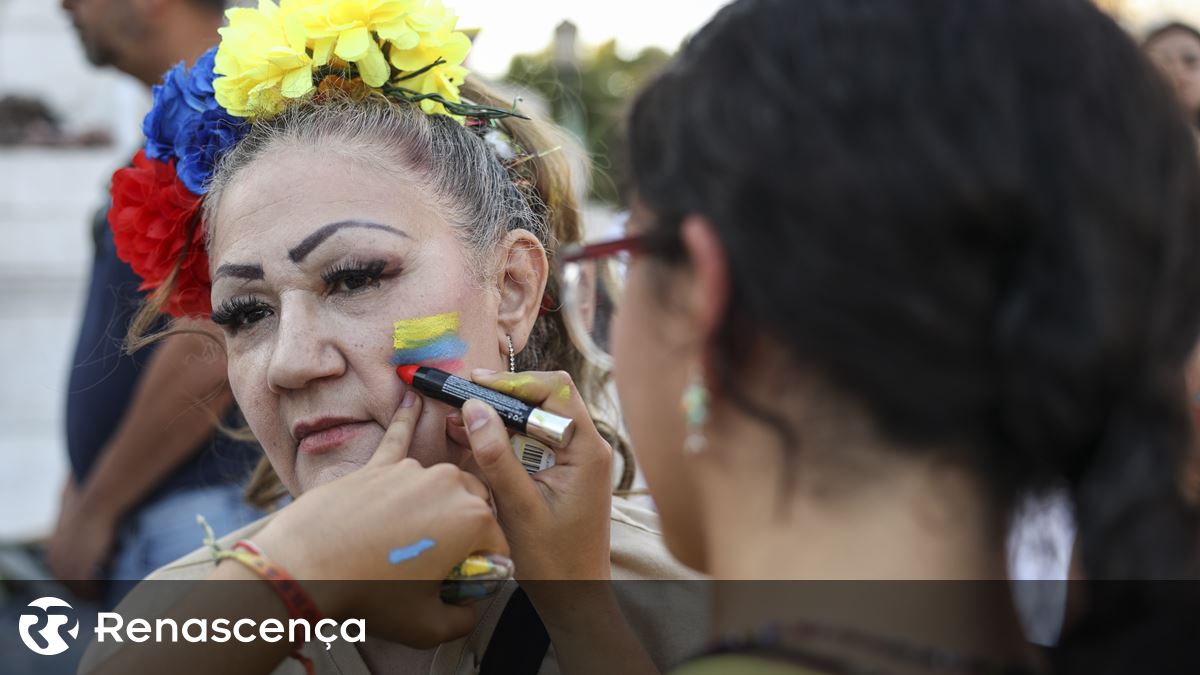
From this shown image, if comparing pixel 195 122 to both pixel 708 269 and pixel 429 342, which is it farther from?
pixel 708 269

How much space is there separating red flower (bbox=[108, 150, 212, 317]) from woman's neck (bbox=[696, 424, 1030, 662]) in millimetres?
1451

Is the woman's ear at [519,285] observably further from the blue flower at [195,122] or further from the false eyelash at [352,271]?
the blue flower at [195,122]

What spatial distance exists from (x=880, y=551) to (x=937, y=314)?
0.23m

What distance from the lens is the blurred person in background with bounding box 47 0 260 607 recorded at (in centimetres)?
306

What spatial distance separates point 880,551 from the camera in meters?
1.08

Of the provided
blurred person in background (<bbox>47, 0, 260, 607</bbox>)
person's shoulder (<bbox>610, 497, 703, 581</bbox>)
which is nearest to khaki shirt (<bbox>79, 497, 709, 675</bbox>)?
person's shoulder (<bbox>610, 497, 703, 581</bbox>)

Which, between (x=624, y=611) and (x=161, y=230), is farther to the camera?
(x=161, y=230)

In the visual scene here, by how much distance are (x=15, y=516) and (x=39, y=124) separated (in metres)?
2.33

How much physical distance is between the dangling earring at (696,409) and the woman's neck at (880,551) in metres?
0.05

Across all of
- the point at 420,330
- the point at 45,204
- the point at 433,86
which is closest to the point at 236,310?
the point at 420,330

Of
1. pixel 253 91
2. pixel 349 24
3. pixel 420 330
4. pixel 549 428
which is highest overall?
pixel 349 24

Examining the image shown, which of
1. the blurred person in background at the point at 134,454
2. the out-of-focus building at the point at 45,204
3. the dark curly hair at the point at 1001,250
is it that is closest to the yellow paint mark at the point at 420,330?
the dark curly hair at the point at 1001,250

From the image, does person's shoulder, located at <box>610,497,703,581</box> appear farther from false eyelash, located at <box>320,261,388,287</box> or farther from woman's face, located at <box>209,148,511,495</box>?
false eyelash, located at <box>320,261,388,287</box>

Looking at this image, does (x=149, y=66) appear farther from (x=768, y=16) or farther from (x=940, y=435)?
(x=940, y=435)
